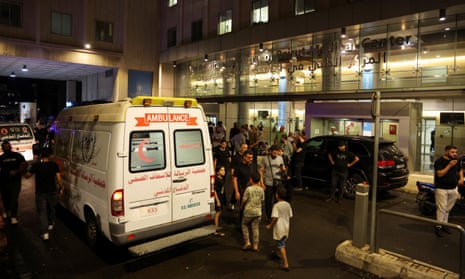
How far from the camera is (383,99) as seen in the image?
15953 mm

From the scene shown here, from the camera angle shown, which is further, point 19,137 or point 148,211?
point 19,137

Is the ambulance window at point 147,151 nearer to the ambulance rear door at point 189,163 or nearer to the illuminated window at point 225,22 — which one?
the ambulance rear door at point 189,163

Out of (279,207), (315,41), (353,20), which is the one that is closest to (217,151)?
(279,207)

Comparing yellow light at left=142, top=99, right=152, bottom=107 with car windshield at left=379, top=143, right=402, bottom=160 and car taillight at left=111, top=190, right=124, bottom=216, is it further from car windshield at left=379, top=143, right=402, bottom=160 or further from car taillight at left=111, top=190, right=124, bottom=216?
car windshield at left=379, top=143, right=402, bottom=160

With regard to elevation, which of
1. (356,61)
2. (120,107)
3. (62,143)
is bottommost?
(62,143)

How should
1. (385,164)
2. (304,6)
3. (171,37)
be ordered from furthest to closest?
(171,37)
(304,6)
(385,164)

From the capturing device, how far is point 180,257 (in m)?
5.91

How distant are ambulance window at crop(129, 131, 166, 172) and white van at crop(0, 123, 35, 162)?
9.53 meters

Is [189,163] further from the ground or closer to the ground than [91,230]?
further from the ground

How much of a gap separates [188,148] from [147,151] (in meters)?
0.79

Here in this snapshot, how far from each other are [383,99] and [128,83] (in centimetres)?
2073

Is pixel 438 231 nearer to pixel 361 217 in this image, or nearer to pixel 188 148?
pixel 361 217

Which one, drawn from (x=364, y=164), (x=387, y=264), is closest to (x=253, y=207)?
(x=387, y=264)

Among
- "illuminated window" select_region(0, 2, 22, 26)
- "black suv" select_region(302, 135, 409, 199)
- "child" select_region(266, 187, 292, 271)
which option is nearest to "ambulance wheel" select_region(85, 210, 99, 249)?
"child" select_region(266, 187, 292, 271)
